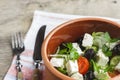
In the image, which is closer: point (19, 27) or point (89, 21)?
point (89, 21)

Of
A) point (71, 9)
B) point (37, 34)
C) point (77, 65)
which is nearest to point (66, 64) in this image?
point (77, 65)

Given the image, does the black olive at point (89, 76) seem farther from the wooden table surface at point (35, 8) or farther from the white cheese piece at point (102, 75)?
the wooden table surface at point (35, 8)

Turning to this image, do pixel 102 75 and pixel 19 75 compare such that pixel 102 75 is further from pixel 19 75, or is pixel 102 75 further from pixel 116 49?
pixel 19 75

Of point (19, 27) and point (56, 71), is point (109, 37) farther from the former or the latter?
point (19, 27)

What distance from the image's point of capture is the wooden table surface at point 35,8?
2.45 ft

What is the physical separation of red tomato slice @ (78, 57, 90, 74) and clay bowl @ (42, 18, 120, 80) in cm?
6

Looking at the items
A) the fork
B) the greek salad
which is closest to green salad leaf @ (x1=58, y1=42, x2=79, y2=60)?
the greek salad

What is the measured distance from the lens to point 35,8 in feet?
2.60

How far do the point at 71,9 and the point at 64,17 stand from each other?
2.0 inches

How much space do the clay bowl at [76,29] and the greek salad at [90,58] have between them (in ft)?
0.04

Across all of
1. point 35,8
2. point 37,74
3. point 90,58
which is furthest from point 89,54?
point 35,8

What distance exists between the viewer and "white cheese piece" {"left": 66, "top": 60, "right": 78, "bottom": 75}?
0.51 m

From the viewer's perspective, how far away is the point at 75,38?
23.8 inches

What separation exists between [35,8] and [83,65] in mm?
309
